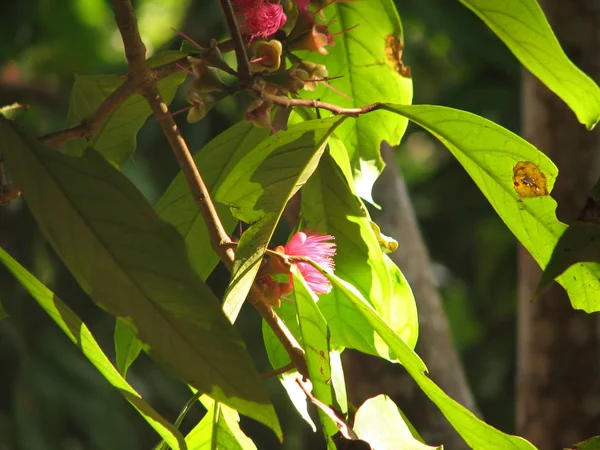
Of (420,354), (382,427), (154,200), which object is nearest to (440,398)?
(382,427)

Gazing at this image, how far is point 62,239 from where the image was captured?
486 mm

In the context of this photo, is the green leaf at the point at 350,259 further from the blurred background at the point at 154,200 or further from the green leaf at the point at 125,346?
the blurred background at the point at 154,200

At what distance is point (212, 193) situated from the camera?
77cm

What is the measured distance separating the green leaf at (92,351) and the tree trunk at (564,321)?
2.97 ft

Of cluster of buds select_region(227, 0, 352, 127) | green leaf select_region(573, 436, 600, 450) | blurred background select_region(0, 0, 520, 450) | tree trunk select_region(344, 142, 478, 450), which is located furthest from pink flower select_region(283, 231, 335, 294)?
blurred background select_region(0, 0, 520, 450)

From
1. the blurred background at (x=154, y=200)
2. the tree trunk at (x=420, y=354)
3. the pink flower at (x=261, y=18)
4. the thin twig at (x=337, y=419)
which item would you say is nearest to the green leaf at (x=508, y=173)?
→ the pink flower at (x=261, y=18)

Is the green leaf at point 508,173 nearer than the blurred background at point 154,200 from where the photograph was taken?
Yes

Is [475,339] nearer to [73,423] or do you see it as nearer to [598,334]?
[73,423]

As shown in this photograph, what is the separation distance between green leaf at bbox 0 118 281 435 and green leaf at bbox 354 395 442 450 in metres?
0.09

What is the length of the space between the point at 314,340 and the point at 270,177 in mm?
120

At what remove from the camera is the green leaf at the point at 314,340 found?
59 centimetres

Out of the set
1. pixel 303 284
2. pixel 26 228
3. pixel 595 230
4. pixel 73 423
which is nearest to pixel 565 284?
pixel 595 230

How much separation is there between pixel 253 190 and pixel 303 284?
0.08 meters

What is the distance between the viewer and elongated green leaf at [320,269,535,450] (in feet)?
1.99
